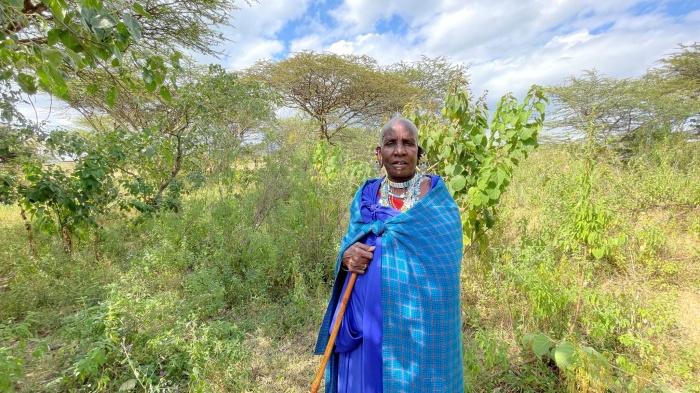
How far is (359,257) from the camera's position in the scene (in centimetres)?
150

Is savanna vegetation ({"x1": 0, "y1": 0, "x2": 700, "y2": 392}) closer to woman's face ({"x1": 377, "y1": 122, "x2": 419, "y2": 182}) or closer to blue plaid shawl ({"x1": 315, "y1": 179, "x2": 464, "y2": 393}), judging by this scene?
blue plaid shawl ({"x1": 315, "y1": 179, "x2": 464, "y2": 393})

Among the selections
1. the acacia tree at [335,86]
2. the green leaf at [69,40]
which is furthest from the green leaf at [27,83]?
the acacia tree at [335,86]

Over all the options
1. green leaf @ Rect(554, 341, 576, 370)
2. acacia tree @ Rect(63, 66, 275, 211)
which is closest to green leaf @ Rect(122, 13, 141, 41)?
green leaf @ Rect(554, 341, 576, 370)

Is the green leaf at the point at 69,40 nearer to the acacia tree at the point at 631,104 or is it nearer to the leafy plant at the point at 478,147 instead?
the leafy plant at the point at 478,147

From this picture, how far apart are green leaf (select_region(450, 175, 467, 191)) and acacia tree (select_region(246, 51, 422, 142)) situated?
805 cm

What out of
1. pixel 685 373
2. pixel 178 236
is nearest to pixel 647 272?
pixel 685 373

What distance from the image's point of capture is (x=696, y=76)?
9688mm

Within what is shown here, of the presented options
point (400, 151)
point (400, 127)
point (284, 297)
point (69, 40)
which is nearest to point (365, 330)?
point (400, 151)

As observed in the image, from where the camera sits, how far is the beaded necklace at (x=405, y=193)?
1.61 m

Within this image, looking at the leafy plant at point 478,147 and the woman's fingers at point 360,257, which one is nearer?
the woman's fingers at point 360,257

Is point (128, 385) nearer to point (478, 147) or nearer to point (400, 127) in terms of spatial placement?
point (400, 127)

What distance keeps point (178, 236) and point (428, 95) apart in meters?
12.5

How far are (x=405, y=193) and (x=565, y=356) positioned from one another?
1197mm

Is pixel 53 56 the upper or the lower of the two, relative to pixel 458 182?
upper
